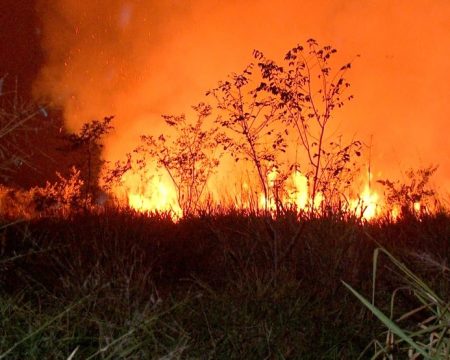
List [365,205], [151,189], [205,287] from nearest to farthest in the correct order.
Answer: [205,287]
[365,205]
[151,189]

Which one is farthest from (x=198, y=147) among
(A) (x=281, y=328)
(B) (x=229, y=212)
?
(A) (x=281, y=328)

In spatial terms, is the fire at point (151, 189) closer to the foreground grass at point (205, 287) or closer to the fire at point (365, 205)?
the fire at point (365, 205)

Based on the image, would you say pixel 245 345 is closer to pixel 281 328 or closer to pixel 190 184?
pixel 281 328

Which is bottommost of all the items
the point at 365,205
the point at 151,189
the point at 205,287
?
the point at 205,287

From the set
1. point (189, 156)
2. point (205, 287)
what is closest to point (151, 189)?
point (189, 156)

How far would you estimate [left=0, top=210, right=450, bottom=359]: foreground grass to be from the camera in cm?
325

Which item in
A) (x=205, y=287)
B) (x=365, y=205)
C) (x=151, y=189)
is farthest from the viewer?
(x=151, y=189)

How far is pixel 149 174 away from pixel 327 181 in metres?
6.90

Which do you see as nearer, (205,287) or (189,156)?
(205,287)

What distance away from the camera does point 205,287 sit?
4867 millimetres

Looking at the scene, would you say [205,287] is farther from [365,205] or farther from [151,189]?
[151,189]

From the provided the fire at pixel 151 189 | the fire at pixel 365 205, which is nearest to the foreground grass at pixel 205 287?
the fire at pixel 365 205

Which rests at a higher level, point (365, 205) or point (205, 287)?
point (365, 205)

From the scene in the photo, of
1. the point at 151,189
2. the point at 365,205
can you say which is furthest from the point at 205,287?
the point at 151,189
